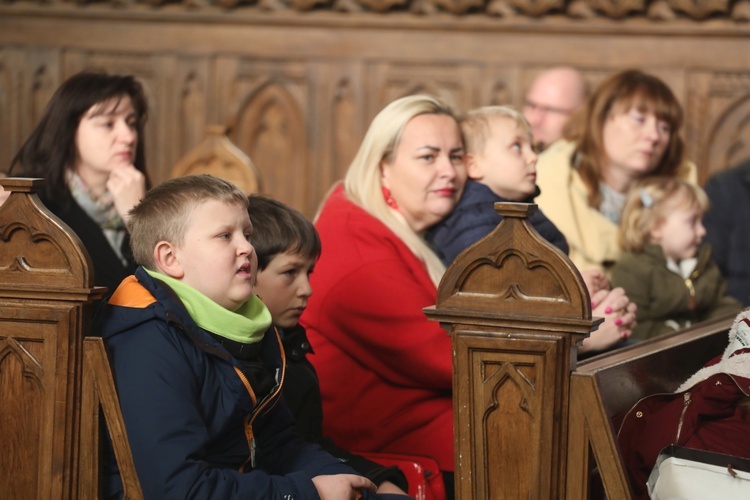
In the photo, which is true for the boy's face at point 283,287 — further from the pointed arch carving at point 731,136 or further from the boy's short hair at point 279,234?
the pointed arch carving at point 731,136

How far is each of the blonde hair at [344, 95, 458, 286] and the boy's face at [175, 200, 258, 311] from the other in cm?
98

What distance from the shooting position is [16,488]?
2562mm

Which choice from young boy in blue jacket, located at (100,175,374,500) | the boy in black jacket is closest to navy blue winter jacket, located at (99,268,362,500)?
young boy in blue jacket, located at (100,175,374,500)

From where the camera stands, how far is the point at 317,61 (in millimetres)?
6496

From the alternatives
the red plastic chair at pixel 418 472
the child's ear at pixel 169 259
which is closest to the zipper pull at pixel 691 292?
the red plastic chair at pixel 418 472

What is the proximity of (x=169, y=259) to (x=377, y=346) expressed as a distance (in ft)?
2.87

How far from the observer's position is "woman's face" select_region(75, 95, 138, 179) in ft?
13.1

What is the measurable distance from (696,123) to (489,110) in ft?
9.02

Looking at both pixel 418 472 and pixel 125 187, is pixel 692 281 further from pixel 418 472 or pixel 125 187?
pixel 125 187

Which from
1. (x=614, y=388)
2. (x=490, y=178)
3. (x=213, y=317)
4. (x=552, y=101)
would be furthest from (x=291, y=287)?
(x=552, y=101)

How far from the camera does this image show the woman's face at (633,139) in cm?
472

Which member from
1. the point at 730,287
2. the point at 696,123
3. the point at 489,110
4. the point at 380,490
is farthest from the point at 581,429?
the point at 696,123

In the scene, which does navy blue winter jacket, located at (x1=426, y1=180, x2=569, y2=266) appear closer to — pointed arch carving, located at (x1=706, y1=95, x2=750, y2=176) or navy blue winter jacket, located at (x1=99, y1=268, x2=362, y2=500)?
navy blue winter jacket, located at (x1=99, y1=268, x2=362, y2=500)

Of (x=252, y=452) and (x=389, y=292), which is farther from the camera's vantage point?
(x=389, y=292)
